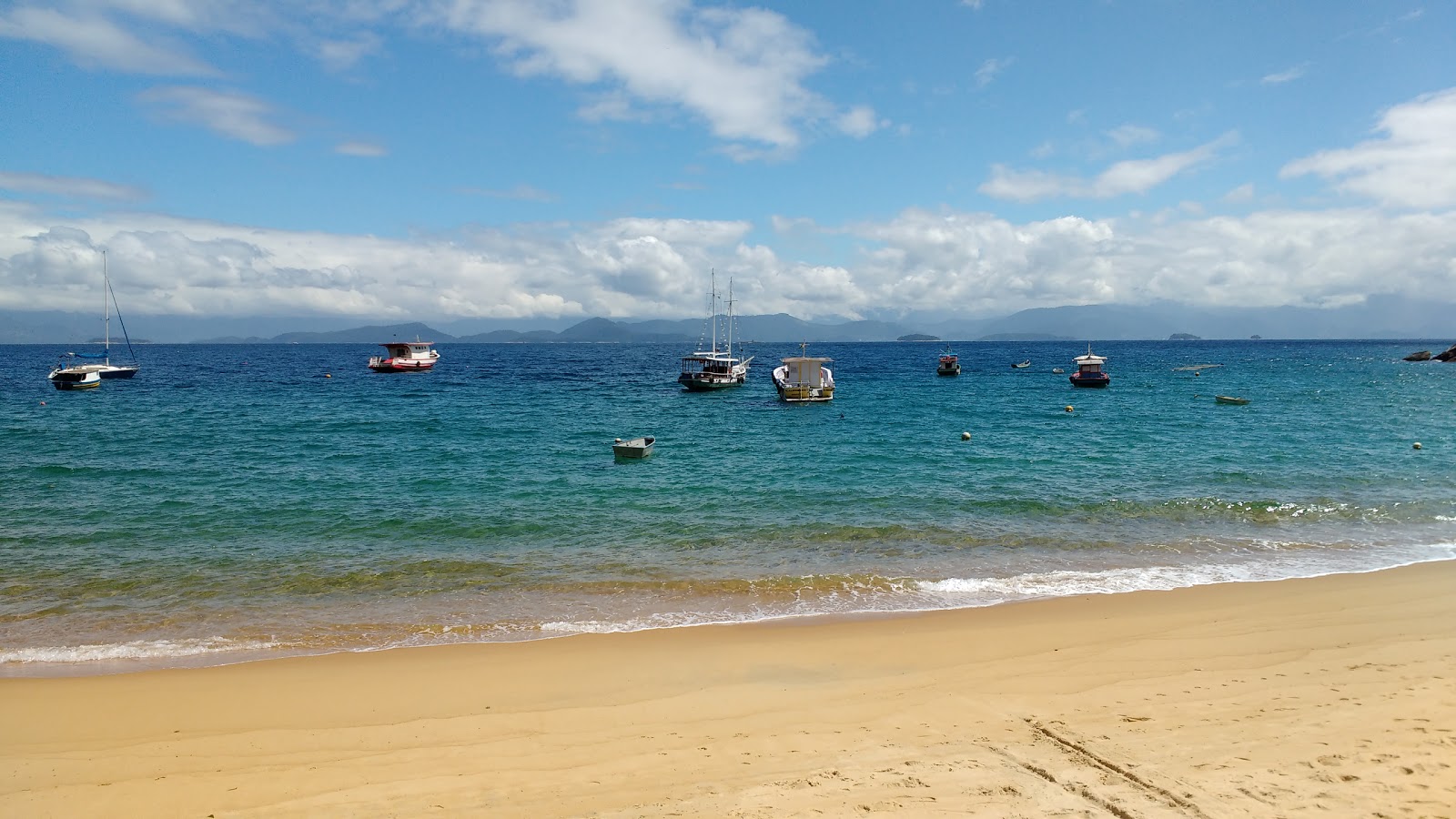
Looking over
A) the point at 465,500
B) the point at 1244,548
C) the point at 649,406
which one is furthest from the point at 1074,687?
the point at 649,406

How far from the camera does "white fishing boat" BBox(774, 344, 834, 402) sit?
52.9 m

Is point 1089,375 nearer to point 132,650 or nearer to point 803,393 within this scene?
point 803,393

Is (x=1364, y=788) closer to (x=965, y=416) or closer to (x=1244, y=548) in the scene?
(x=1244, y=548)

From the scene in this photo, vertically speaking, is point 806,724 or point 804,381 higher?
point 804,381

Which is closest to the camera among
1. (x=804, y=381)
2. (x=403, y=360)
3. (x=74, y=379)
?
(x=804, y=381)

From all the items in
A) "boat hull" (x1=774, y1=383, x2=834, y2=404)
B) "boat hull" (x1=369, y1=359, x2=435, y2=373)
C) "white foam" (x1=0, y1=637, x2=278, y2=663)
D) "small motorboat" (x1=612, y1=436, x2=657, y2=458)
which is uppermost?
"boat hull" (x1=369, y1=359, x2=435, y2=373)

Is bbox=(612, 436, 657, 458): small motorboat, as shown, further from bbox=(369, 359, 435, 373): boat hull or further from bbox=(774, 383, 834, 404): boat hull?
bbox=(369, 359, 435, 373): boat hull

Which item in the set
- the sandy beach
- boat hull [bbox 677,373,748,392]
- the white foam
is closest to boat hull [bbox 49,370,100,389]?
boat hull [bbox 677,373,748,392]

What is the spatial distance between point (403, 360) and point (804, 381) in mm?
57711

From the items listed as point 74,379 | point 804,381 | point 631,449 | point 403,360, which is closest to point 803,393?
point 804,381

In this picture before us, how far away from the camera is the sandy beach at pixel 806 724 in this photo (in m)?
6.80

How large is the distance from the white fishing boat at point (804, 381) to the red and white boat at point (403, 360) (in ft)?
177

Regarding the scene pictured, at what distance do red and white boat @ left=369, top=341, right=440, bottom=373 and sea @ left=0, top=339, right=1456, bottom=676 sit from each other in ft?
154

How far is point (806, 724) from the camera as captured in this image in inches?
332
